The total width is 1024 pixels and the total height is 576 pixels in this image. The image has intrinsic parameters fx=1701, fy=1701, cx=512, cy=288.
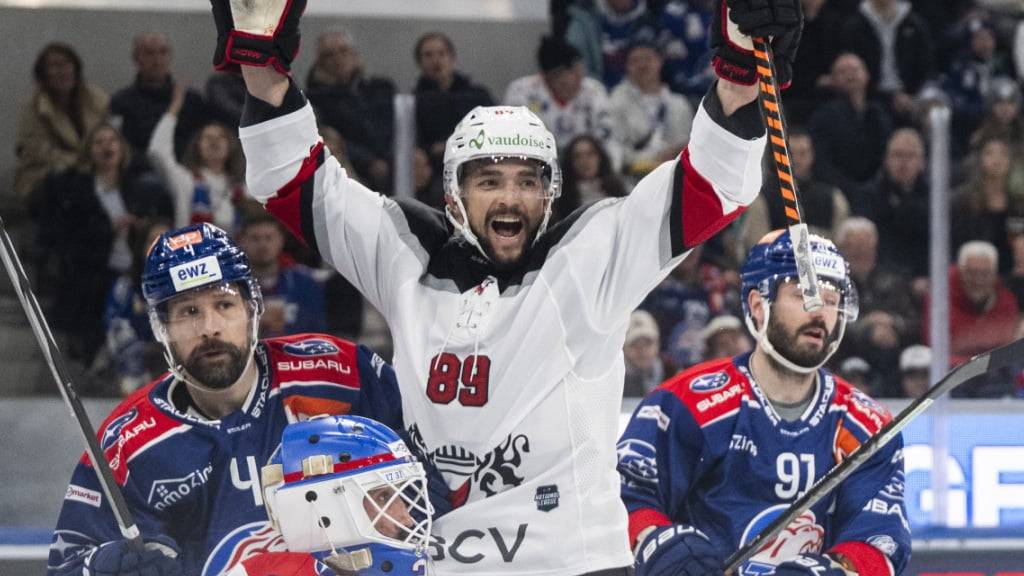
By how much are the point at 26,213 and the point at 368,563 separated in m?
3.22

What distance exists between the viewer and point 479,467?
291 centimetres

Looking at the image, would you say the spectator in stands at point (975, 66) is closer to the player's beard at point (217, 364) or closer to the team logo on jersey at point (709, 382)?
the team logo on jersey at point (709, 382)

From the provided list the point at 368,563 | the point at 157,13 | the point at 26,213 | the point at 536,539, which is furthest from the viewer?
the point at 157,13

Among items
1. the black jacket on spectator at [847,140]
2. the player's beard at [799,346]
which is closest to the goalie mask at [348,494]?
the player's beard at [799,346]

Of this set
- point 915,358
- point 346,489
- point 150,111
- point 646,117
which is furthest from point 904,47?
point 346,489

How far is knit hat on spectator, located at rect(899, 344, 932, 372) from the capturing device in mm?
5172

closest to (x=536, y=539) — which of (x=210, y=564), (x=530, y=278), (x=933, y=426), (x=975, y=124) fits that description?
(x=530, y=278)

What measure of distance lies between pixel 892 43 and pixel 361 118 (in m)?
2.62

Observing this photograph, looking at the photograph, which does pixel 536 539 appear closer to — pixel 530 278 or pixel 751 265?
pixel 530 278

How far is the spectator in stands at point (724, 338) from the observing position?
527cm

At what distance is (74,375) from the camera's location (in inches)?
199

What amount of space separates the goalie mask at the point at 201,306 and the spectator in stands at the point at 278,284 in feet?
5.99

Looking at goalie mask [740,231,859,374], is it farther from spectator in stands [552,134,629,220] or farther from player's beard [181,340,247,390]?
spectator in stands [552,134,629,220]

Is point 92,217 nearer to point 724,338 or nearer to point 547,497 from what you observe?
point 724,338
